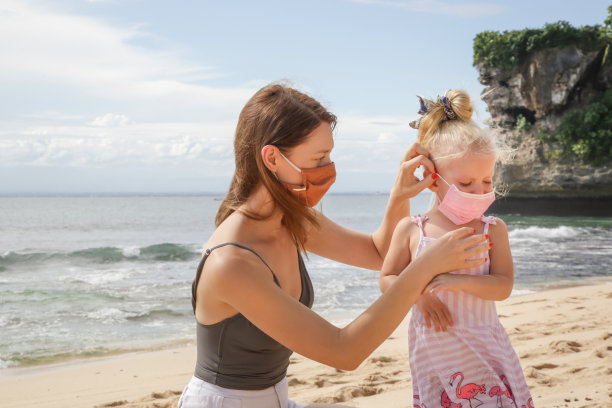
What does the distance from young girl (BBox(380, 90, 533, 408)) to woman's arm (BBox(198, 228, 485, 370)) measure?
0.84 feet

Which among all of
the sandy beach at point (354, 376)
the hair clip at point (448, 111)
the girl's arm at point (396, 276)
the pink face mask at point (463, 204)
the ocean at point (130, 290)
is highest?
the hair clip at point (448, 111)

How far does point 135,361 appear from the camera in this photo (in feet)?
18.4

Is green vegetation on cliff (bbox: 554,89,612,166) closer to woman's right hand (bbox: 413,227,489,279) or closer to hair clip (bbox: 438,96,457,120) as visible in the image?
hair clip (bbox: 438,96,457,120)

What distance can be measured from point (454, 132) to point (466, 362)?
3.09 ft

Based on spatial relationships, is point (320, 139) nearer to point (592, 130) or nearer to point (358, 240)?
point (358, 240)

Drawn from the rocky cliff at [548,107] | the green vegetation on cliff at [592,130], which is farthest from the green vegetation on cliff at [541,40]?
the green vegetation on cliff at [592,130]

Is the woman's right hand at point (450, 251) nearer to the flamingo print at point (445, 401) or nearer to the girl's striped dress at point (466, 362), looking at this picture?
the girl's striped dress at point (466, 362)

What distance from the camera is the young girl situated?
220 centimetres

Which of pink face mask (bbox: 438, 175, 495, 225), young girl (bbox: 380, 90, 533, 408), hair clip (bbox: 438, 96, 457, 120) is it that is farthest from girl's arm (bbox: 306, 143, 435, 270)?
hair clip (bbox: 438, 96, 457, 120)

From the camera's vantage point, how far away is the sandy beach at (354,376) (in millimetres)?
3984

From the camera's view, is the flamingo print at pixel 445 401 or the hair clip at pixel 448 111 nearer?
the flamingo print at pixel 445 401

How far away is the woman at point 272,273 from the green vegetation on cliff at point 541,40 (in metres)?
32.0

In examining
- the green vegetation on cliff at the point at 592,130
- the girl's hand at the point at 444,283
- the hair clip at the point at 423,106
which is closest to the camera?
the girl's hand at the point at 444,283

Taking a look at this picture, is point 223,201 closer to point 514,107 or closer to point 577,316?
point 577,316
